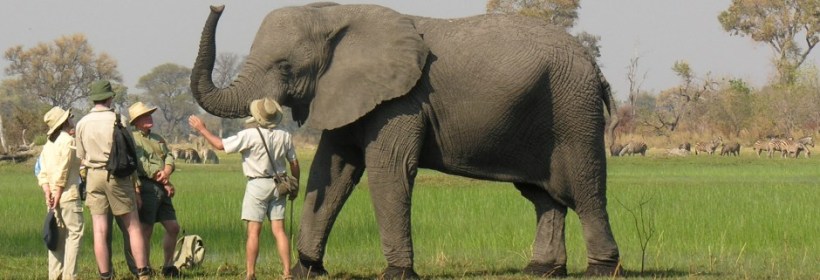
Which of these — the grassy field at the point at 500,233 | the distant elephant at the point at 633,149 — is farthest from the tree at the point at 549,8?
the grassy field at the point at 500,233

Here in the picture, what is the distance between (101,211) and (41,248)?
4.99 m

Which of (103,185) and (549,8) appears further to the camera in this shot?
(549,8)

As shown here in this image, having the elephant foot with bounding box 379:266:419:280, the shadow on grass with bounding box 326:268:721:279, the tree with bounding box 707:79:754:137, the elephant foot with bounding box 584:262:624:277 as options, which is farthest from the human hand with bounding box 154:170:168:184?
the tree with bounding box 707:79:754:137

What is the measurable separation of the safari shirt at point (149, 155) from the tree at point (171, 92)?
291ft

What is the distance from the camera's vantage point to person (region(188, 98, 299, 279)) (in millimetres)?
9055

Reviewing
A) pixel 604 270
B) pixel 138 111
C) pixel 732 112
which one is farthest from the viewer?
pixel 732 112

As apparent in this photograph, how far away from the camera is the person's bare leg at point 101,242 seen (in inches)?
365

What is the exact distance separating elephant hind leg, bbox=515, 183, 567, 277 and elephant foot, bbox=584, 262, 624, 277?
19cm

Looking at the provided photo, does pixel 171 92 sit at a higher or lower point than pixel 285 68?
lower

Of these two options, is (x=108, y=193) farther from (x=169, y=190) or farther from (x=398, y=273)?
(x=398, y=273)

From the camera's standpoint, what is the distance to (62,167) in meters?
9.38

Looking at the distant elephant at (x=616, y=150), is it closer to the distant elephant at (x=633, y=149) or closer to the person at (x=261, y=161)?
the distant elephant at (x=633, y=149)

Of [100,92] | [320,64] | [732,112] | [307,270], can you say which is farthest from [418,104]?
[732,112]

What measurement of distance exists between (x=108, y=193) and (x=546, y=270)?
3.09 meters
